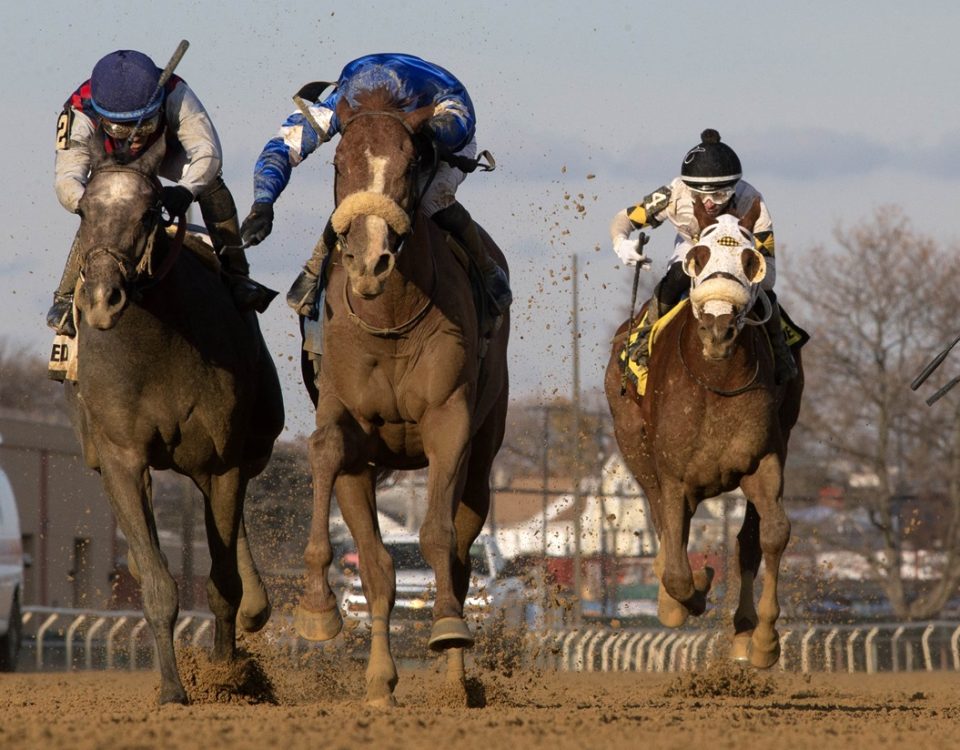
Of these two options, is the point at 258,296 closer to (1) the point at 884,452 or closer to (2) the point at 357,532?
(2) the point at 357,532

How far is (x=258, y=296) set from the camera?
11250 mm

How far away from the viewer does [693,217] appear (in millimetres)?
12469

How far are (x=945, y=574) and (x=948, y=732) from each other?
99.0 ft

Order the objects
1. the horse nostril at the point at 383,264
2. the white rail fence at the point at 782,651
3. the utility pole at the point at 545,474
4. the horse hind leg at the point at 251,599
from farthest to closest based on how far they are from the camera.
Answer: the utility pole at the point at 545,474, the white rail fence at the point at 782,651, the horse hind leg at the point at 251,599, the horse nostril at the point at 383,264

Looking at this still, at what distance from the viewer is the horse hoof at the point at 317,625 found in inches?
369

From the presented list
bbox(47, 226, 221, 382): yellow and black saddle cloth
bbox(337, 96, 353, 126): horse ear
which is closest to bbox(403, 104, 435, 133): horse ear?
bbox(337, 96, 353, 126): horse ear

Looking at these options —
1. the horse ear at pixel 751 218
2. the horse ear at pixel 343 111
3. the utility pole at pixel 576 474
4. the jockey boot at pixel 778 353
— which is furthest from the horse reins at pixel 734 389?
the utility pole at pixel 576 474

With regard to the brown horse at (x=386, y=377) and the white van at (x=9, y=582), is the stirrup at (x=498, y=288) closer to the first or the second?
the brown horse at (x=386, y=377)

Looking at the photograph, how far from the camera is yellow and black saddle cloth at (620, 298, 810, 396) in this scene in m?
12.4

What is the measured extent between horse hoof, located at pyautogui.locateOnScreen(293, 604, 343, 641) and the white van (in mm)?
9768

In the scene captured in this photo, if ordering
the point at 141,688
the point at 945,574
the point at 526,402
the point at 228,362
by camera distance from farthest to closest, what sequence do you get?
the point at 945,574 → the point at 526,402 → the point at 141,688 → the point at 228,362

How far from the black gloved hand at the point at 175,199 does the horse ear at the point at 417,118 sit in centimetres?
126

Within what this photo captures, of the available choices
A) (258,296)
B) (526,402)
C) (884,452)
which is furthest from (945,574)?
(258,296)

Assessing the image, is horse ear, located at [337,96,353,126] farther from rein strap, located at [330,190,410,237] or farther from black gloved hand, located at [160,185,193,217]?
black gloved hand, located at [160,185,193,217]
